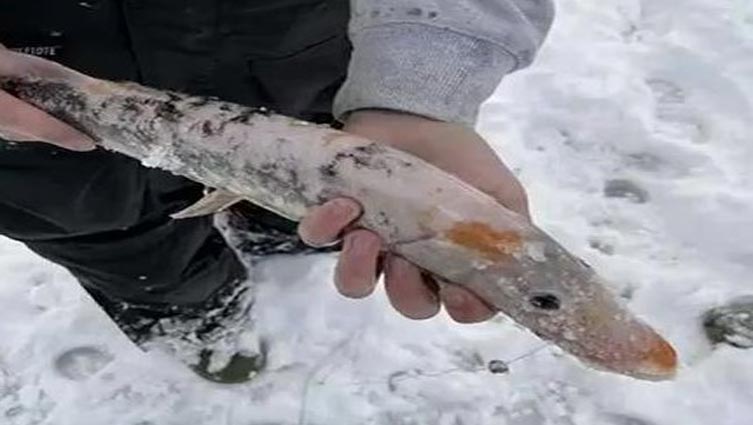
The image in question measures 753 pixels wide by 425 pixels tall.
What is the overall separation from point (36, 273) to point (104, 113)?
2.40 feet

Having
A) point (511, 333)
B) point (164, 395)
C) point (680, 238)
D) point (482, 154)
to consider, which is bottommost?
point (164, 395)

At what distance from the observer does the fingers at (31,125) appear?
4.59 ft

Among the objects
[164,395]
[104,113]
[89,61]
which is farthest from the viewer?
[164,395]

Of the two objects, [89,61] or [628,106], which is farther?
[628,106]

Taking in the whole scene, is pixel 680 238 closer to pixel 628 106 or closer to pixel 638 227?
pixel 638 227

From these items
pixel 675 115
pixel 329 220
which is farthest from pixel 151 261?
pixel 675 115

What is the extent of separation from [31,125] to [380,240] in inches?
17.4

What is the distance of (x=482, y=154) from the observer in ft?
4.47

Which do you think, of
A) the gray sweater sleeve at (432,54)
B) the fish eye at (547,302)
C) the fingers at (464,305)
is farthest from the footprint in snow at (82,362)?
the fish eye at (547,302)

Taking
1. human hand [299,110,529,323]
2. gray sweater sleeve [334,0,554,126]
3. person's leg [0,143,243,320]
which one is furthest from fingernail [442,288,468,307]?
person's leg [0,143,243,320]

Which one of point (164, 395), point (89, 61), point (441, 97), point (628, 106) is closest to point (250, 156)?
point (441, 97)

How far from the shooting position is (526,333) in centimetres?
195

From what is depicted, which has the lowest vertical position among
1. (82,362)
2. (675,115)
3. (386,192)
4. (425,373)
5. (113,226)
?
(82,362)

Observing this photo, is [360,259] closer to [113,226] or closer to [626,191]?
[113,226]
